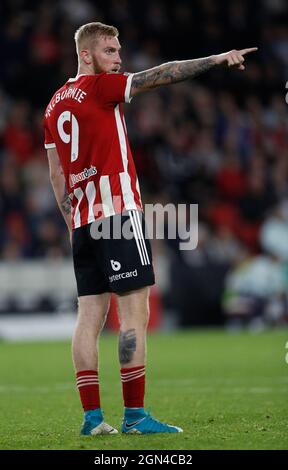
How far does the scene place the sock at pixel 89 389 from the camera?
5.68 m

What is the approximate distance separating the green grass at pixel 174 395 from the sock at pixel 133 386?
9.7 inches

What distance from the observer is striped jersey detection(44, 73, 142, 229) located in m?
5.68

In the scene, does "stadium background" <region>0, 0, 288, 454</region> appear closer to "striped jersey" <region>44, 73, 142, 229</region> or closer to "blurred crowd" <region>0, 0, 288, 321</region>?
"blurred crowd" <region>0, 0, 288, 321</region>

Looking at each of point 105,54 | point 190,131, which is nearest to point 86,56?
point 105,54

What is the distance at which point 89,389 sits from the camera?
5.68 m

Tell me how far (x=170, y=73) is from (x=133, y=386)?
1.61 meters

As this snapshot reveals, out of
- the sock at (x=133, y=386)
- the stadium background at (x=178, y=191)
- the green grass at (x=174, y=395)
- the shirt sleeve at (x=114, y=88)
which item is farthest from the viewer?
the stadium background at (x=178, y=191)

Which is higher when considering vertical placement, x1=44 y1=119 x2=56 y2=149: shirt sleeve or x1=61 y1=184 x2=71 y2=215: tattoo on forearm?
x1=44 y1=119 x2=56 y2=149: shirt sleeve

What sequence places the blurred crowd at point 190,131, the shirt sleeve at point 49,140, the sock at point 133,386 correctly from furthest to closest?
the blurred crowd at point 190,131 < the shirt sleeve at point 49,140 < the sock at point 133,386

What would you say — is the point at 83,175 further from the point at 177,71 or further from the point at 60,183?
the point at 177,71

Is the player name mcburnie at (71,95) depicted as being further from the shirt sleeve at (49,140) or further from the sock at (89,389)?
the sock at (89,389)
